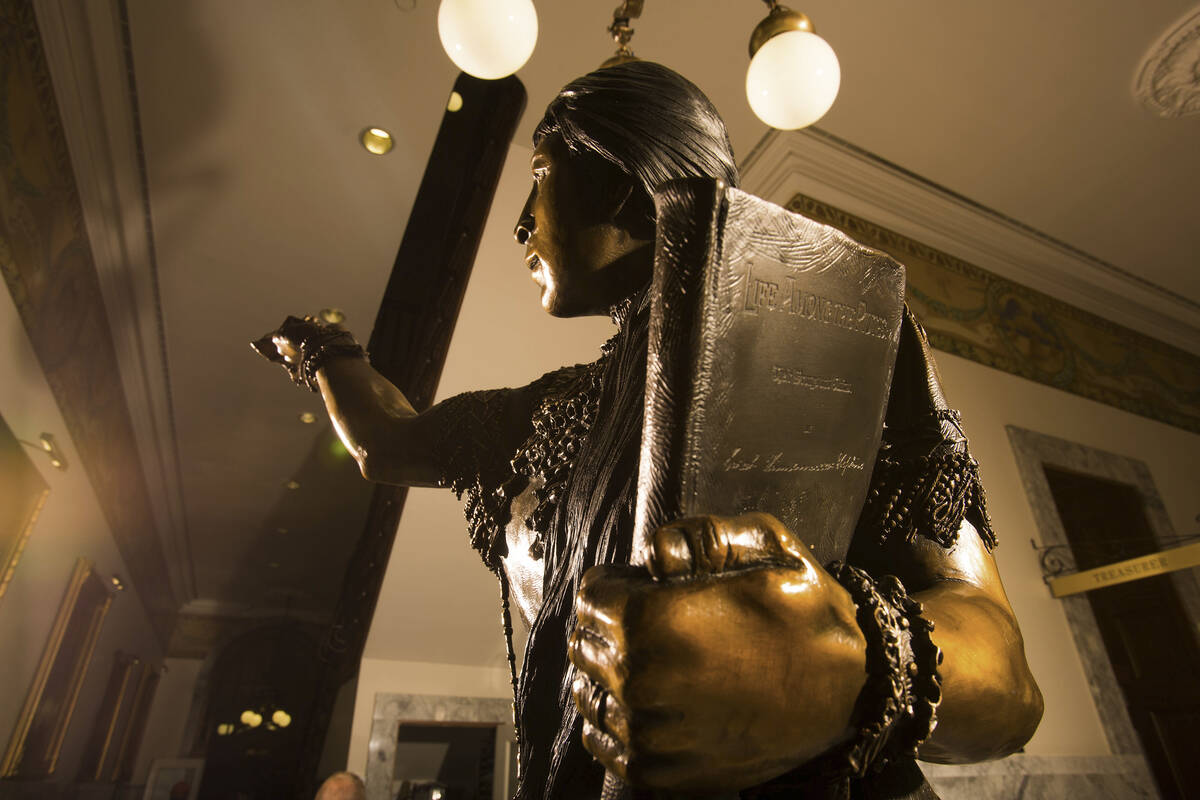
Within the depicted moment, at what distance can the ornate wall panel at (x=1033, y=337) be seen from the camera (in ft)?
13.6

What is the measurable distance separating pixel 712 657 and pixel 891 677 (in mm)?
135

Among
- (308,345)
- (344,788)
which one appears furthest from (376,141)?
(344,788)

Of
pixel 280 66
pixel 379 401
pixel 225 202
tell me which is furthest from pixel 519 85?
pixel 379 401

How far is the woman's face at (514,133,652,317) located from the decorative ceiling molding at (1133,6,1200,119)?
4.16m

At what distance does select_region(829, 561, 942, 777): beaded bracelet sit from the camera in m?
0.41

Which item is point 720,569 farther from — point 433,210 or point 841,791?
point 433,210

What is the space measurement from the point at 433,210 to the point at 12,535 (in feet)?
8.98

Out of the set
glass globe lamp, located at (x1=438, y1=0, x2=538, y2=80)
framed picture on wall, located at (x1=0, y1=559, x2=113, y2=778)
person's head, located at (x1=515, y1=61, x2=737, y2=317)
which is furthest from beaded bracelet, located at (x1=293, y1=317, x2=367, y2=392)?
framed picture on wall, located at (x1=0, y1=559, x2=113, y2=778)

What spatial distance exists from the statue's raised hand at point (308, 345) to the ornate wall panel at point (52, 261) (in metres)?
2.61

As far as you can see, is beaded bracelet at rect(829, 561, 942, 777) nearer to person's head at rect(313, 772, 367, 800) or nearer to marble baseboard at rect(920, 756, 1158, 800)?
marble baseboard at rect(920, 756, 1158, 800)

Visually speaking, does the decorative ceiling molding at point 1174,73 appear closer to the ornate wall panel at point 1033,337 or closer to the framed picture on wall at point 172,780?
the ornate wall panel at point 1033,337

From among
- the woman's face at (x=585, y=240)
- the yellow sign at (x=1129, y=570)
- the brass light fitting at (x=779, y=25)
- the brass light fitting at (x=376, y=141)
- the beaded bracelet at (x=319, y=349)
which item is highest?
the brass light fitting at (x=376, y=141)

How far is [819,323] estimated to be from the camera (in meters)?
0.51

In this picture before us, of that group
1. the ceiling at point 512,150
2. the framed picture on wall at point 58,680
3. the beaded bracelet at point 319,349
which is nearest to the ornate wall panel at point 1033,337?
the ceiling at point 512,150
